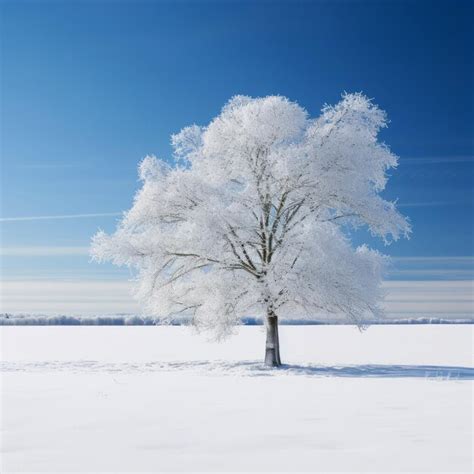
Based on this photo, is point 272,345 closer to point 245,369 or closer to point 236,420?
point 245,369

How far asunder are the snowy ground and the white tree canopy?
3.12m

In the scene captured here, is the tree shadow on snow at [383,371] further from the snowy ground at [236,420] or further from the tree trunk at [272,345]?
the tree trunk at [272,345]

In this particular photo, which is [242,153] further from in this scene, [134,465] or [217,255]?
[134,465]

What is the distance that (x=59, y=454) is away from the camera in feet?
32.3

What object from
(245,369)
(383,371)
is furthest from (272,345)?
(383,371)

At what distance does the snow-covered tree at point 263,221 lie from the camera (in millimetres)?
25734

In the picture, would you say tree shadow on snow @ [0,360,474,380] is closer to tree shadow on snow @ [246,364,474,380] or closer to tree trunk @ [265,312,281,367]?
tree shadow on snow @ [246,364,474,380]

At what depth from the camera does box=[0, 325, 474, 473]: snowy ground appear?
30.8 feet

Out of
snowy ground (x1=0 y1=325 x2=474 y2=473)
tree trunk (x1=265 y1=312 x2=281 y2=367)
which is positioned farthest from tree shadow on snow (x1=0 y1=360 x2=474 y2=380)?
tree trunk (x1=265 y1=312 x2=281 y2=367)

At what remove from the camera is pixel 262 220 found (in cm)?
2745

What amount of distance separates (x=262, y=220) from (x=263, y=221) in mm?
153

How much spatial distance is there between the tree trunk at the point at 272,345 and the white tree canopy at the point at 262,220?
1.83 feet

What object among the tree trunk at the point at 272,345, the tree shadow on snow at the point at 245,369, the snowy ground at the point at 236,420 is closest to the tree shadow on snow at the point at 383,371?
the tree shadow on snow at the point at 245,369

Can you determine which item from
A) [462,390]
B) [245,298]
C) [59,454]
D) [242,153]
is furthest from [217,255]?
[59,454]
